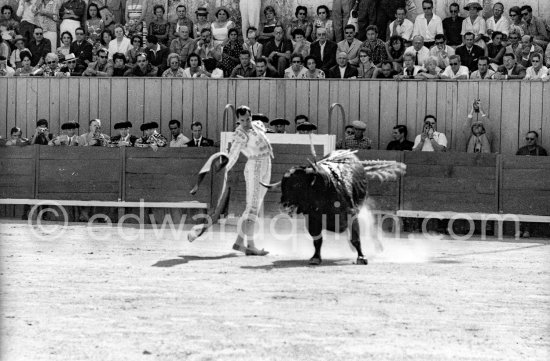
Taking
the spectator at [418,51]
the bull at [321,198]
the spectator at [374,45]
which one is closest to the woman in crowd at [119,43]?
the spectator at [374,45]

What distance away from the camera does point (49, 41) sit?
57.1 feet

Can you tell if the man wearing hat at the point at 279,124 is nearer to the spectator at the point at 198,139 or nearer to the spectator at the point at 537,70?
the spectator at the point at 198,139

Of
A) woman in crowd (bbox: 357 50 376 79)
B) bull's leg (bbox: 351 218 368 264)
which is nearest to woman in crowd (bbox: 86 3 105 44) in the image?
woman in crowd (bbox: 357 50 376 79)

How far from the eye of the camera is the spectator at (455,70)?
1518 cm

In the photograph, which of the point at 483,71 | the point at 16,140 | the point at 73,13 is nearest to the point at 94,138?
the point at 16,140

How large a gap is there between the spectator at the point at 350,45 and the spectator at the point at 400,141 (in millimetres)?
1089

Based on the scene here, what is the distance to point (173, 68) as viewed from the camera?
645 inches

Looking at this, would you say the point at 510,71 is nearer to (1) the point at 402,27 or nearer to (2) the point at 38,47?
(1) the point at 402,27

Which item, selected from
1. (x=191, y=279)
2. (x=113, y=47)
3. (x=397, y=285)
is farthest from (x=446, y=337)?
(x=113, y=47)

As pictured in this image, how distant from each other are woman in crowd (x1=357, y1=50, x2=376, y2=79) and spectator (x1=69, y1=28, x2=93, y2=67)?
3.81 meters

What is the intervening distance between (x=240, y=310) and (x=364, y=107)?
7.66m

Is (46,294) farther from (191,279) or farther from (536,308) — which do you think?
(536,308)

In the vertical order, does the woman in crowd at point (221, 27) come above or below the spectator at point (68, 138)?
above

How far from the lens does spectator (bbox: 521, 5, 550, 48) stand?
15.1 metres
